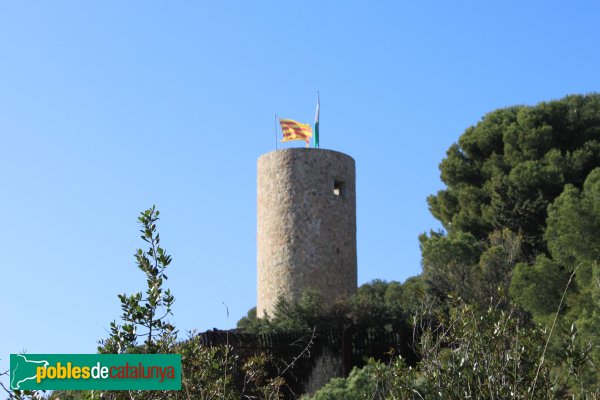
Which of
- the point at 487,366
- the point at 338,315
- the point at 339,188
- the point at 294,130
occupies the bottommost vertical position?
the point at 487,366

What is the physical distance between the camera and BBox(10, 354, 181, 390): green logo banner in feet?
14.5

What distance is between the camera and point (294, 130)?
58.2 ft

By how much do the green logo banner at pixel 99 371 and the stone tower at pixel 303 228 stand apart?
11599mm

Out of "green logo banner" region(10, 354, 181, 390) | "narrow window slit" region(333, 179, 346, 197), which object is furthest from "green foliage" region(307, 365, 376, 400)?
"narrow window slit" region(333, 179, 346, 197)

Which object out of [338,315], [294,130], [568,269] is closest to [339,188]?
[294,130]

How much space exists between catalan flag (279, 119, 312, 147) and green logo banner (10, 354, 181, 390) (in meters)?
13.1

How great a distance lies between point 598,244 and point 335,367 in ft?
13.6

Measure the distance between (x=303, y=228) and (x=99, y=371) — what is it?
12.1 meters

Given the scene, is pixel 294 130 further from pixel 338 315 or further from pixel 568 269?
pixel 568 269

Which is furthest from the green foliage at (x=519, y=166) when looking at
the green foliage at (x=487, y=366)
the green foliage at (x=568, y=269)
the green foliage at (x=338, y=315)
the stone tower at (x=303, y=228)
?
the green foliage at (x=487, y=366)

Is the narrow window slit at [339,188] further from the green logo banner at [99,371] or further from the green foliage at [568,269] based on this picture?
the green logo banner at [99,371]

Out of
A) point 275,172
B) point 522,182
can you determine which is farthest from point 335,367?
point 522,182

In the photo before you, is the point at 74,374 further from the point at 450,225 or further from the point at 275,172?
the point at 450,225

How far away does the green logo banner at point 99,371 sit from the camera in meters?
4.41
